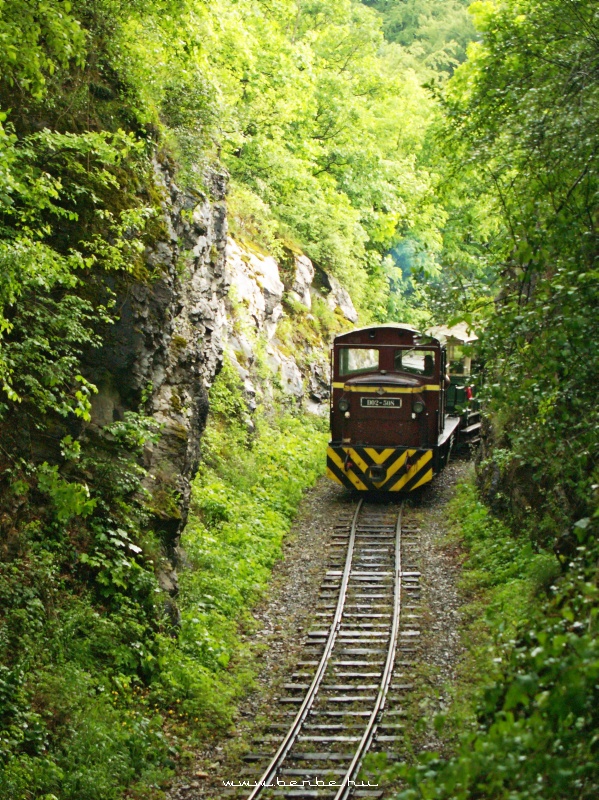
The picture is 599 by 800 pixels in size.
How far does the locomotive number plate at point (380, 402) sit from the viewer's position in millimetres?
17234

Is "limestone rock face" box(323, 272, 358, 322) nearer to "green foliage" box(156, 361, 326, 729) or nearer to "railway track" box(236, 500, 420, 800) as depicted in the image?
"green foliage" box(156, 361, 326, 729)

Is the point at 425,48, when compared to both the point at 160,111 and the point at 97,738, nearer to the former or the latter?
the point at 160,111

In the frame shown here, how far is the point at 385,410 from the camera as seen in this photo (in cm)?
1736

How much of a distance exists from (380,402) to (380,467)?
129 cm

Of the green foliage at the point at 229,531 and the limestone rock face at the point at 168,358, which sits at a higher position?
the limestone rock face at the point at 168,358

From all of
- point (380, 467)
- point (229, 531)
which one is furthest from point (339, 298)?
point (229, 531)

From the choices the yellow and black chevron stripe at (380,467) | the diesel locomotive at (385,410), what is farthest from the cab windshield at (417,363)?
the yellow and black chevron stripe at (380,467)

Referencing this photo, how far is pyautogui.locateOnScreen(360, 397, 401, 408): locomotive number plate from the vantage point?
56.5ft

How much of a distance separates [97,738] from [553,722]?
5.14 m

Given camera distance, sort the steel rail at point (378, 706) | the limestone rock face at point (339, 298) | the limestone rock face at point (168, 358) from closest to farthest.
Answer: the steel rail at point (378, 706) < the limestone rock face at point (168, 358) < the limestone rock face at point (339, 298)

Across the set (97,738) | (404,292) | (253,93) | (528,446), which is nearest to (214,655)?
(97,738)

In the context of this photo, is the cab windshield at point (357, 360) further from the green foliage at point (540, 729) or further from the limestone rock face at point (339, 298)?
the green foliage at point (540, 729)

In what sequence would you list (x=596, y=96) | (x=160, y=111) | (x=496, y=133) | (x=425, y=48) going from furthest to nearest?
(x=425, y=48) < (x=160, y=111) < (x=496, y=133) < (x=596, y=96)

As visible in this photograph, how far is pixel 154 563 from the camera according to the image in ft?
34.0
